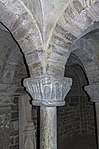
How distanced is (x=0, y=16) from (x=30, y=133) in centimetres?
342

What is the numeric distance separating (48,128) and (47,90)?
46 cm

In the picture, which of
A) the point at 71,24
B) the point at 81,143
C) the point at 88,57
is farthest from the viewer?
the point at 81,143

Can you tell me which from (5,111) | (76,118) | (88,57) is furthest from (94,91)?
(76,118)

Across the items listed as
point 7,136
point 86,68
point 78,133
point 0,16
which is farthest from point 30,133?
point 78,133

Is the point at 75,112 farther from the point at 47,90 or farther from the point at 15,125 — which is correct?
the point at 47,90

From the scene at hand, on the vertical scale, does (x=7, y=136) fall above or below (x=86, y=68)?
below

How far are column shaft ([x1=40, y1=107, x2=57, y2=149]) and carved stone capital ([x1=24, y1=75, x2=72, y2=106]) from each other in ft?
0.36

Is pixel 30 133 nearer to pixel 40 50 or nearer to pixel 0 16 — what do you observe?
pixel 40 50

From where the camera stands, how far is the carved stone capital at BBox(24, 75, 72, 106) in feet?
7.55

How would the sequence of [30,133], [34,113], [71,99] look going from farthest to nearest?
[71,99], [34,113], [30,133]

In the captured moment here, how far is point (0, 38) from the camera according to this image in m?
3.53

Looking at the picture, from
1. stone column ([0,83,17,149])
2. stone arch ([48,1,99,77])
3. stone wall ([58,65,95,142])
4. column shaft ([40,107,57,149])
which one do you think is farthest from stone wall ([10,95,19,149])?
stone arch ([48,1,99,77])

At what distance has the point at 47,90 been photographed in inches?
90.7

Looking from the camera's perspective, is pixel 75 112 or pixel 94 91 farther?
pixel 75 112
